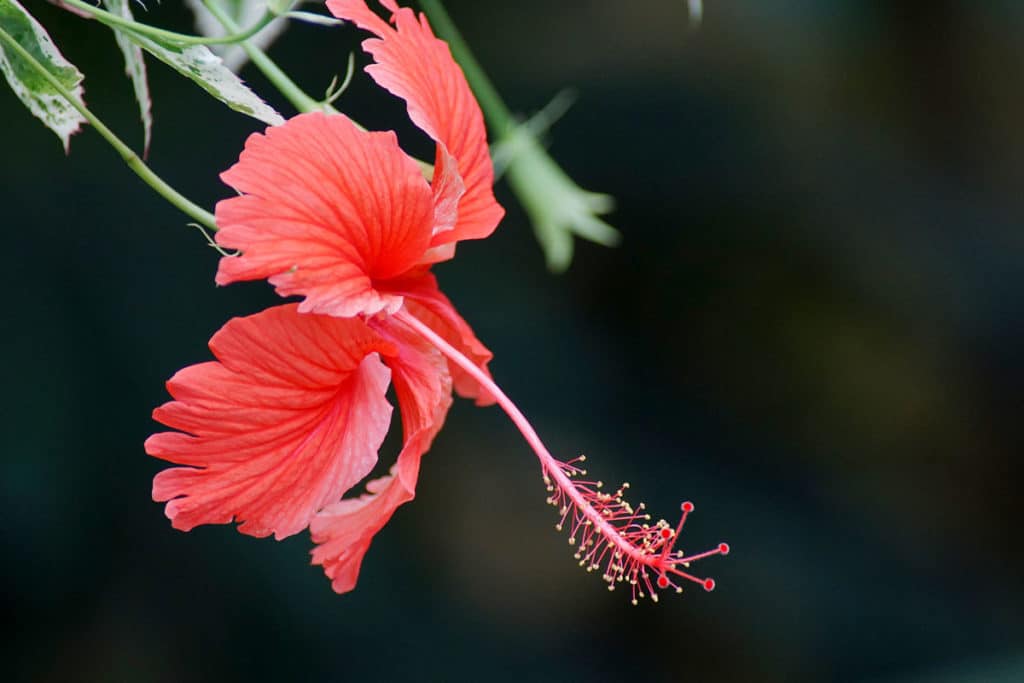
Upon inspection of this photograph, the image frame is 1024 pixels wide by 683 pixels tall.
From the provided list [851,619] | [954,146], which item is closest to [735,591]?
[851,619]

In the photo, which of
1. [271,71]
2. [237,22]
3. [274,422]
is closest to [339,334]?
[274,422]

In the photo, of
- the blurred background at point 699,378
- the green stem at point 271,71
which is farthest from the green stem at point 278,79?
the blurred background at point 699,378

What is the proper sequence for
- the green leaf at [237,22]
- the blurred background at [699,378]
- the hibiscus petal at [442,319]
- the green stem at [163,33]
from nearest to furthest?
the green stem at [163,33] → the hibiscus petal at [442,319] → the green leaf at [237,22] → the blurred background at [699,378]

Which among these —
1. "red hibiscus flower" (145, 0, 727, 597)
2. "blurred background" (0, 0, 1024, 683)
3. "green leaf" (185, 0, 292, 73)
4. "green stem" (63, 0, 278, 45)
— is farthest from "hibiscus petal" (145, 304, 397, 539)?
"blurred background" (0, 0, 1024, 683)

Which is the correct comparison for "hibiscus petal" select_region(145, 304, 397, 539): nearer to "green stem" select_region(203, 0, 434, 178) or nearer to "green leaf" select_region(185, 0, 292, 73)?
"green stem" select_region(203, 0, 434, 178)

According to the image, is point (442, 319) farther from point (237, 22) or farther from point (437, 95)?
point (237, 22)

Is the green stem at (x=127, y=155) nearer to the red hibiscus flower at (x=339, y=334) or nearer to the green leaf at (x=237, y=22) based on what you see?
the red hibiscus flower at (x=339, y=334)

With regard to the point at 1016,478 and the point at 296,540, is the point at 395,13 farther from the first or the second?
the point at 1016,478
